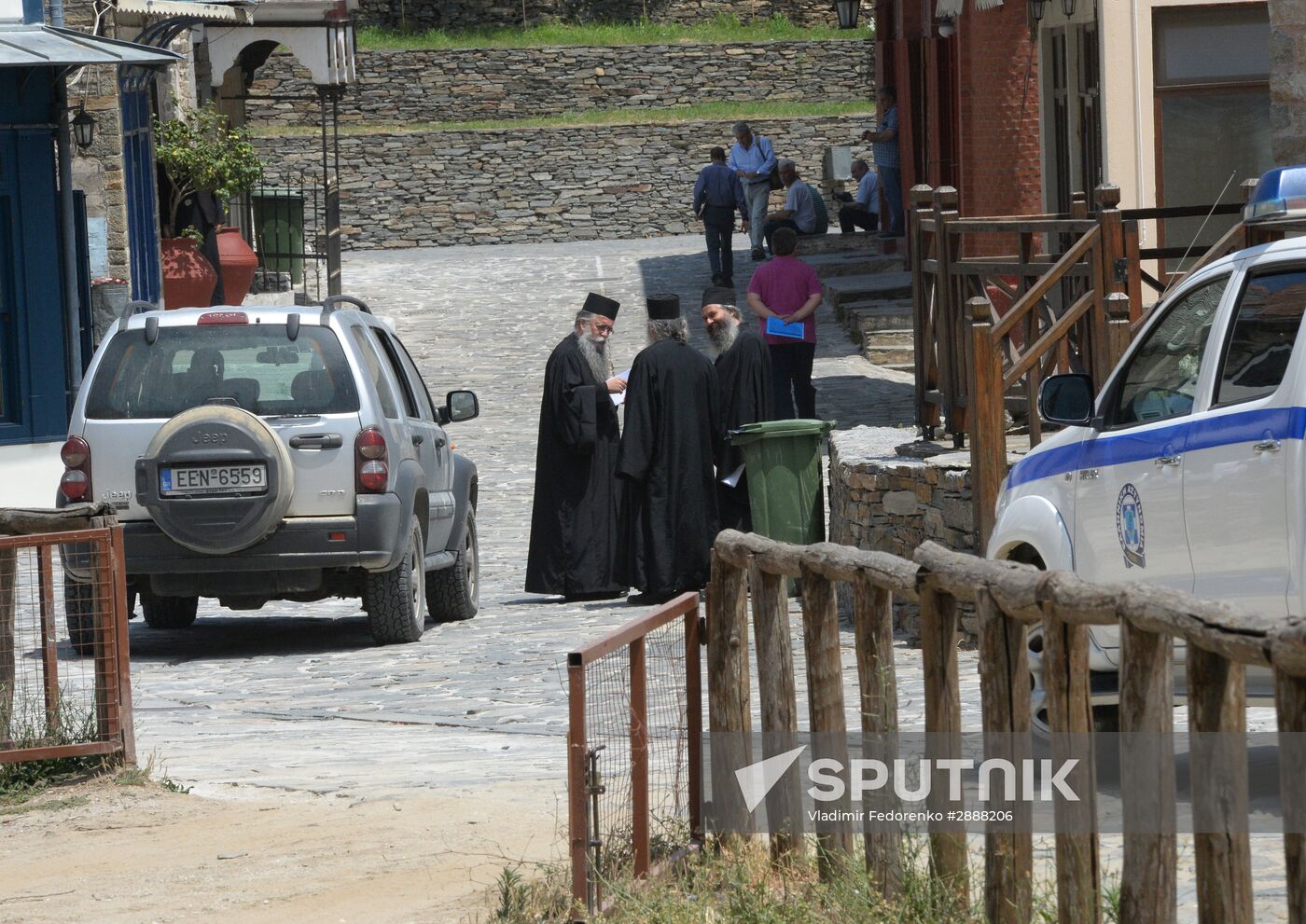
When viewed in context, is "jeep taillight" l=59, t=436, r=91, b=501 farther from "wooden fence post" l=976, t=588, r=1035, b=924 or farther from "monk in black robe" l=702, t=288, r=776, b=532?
"wooden fence post" l=976, t=588, r=1035, b=924

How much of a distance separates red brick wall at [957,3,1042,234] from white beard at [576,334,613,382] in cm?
582

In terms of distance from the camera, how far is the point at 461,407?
1238cm

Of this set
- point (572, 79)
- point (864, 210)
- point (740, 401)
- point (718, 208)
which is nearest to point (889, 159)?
point (718, 208)

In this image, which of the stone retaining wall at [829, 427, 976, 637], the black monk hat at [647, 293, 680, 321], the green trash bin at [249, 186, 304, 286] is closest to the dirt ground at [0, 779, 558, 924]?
the stone retaining wall at [829, 427, 976, 637]

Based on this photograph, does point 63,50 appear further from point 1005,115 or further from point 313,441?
point 1005,115

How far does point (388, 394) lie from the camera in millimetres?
11531

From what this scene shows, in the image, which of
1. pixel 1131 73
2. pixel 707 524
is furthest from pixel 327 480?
pixel 1131 73

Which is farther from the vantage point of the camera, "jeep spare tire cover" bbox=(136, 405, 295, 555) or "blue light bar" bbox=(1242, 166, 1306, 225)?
"jeep spare tire cover" bbox=(136, 405, 295, 555)

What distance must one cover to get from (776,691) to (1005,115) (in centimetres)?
1311

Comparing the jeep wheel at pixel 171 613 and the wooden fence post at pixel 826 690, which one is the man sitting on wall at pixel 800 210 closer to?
the jeep wheel at pixel 171 613

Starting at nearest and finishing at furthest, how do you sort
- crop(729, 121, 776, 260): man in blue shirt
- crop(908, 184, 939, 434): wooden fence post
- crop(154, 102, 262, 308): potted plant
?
crop(908, 184, 939, 434): wooden fence post, crop(154, 102, 262, 308): potted plant, crop(729, 121, 776, 260): man in blue shirt

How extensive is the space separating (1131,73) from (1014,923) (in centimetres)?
1219

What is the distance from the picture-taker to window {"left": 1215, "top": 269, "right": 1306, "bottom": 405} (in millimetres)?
6547

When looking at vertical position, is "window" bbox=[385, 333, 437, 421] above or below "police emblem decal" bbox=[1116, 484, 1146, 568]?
above
